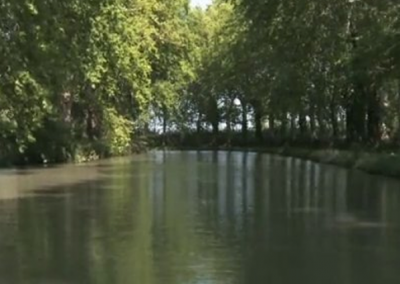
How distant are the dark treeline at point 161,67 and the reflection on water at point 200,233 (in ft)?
22.1

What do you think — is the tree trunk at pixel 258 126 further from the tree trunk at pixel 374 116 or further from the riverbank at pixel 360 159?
the tree trunk at pixel 374 116

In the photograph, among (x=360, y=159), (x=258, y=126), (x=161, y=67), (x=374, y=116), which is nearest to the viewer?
(x=360, y=159)

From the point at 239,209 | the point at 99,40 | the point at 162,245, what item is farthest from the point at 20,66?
the point at 162,245

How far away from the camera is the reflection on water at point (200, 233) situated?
40.5 ft

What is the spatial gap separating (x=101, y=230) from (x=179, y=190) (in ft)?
37.5

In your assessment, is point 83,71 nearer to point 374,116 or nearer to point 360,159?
point 360,159

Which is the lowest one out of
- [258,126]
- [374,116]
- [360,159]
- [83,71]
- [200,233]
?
[200,233]

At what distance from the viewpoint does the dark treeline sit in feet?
114

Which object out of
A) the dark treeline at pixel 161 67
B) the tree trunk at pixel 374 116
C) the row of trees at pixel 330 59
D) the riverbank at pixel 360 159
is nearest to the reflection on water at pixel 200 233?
the riverbank at pixel 360 159

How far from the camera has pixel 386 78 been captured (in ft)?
123

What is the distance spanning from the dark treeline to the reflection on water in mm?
6737

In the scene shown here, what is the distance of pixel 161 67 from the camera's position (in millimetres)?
69125

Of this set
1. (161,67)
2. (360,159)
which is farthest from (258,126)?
(360,159)

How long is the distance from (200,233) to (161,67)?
53042 mm
